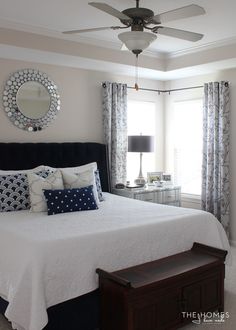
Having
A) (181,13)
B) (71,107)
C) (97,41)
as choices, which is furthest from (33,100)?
(181,13)

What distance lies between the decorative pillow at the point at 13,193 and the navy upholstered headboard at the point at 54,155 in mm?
408

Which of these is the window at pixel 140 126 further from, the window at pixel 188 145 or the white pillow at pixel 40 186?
the white pillow at pixel 40 186

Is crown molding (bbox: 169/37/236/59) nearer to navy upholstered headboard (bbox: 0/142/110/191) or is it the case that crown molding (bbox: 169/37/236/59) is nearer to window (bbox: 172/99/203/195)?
window (bbox: 172/99/203/195)

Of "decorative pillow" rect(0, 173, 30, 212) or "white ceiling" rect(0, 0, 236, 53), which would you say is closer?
"white ceiling" rect(0, 0, 236, 53)

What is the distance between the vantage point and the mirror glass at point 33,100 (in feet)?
14.8

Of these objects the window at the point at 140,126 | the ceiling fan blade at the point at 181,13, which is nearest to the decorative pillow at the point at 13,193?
the ceiling fan blade at the point at 181,13

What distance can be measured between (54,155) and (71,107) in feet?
2.52

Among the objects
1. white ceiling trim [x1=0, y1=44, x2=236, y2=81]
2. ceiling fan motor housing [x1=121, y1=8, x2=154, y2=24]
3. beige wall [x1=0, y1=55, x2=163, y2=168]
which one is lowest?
beige wall [x1=0, y1=55, x2=163, y2=168]

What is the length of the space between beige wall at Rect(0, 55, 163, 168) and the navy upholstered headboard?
17cm

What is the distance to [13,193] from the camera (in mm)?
3832

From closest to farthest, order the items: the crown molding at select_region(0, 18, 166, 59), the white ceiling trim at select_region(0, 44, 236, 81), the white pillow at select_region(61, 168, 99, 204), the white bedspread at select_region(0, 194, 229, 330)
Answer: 1. the white bedspread at select_region(0, 194, 229, 330)
2. the crown molding at select_region(0, 18, 166, 59)
3. the white pillow at select_region(61, 168, 99, 204)
4. the white ceiling trim at select_region(0, 44, 236, 81)

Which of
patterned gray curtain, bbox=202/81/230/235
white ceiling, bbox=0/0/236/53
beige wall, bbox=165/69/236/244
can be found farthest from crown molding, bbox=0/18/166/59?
patterned gray curtain, bbox=202/81/230/235

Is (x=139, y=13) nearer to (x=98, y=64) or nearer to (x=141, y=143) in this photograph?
(x=98, y=64)

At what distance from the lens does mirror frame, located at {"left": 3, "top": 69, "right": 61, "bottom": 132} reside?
4406mm
